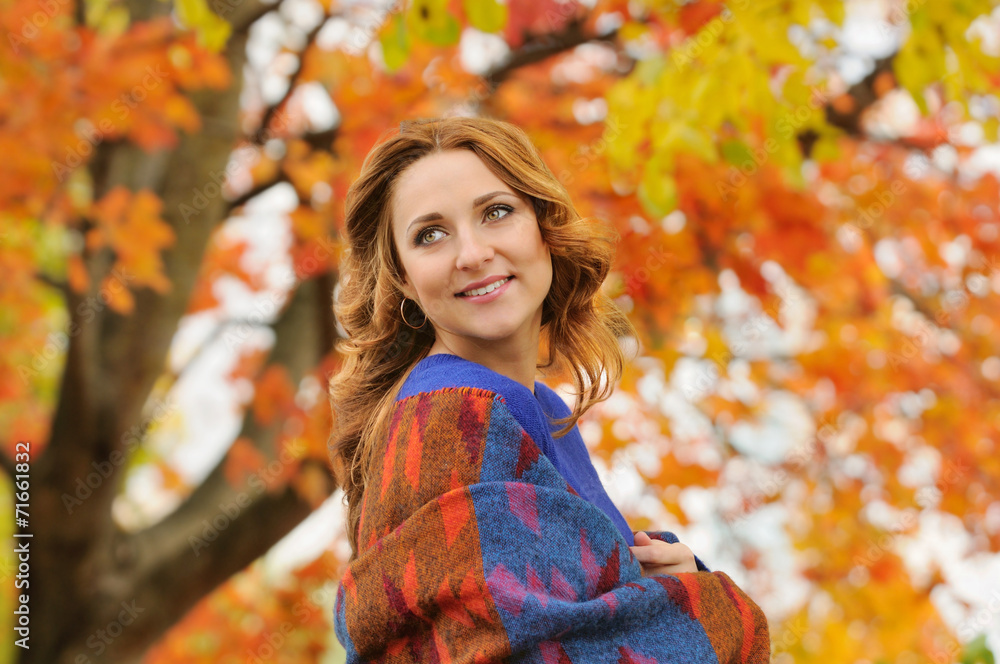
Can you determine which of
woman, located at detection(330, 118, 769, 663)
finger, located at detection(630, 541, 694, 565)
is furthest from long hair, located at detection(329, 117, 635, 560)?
finger, located at detection(630, 541, 694, 565)

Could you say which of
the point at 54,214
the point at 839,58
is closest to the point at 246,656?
the point at 54,214

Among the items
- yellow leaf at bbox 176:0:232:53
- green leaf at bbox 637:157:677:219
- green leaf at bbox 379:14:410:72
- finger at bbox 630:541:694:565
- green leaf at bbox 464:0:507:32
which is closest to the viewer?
finger at bbox 630:541:694:565

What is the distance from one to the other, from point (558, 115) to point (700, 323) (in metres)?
1.87

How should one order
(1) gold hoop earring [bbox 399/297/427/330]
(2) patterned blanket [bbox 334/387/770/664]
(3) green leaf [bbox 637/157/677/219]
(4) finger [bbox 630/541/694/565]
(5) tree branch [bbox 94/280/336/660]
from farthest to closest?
1. (5) tree branch [bbox 94/280/336/660]
2. (3) green leaf [bbox 637/157/677/219]
3. (1) gold hoop earring [bbox 399/297/427/330]
4. (4) finger [bbox 630/541/694/565]
5. (2) patterned blanket [bbox 334/387/770/664]

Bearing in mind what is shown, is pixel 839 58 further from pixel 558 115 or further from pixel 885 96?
pixel 558 115

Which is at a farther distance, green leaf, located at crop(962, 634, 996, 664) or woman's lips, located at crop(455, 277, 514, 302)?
green leaf, located at crop(962, 634, 996, 664)

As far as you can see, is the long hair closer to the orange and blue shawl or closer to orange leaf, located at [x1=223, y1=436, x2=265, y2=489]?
the orange and blue shawl

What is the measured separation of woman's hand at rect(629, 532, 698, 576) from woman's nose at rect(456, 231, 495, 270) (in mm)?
641

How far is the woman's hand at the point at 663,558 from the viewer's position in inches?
66.2

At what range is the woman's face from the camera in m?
1.72

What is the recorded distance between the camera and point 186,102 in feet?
15.3

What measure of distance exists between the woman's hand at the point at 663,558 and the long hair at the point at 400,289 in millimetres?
288

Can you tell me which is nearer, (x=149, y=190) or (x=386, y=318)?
(x=386, y=318)

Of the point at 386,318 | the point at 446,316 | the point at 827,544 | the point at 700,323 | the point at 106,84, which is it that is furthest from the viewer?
the point at 827,544
